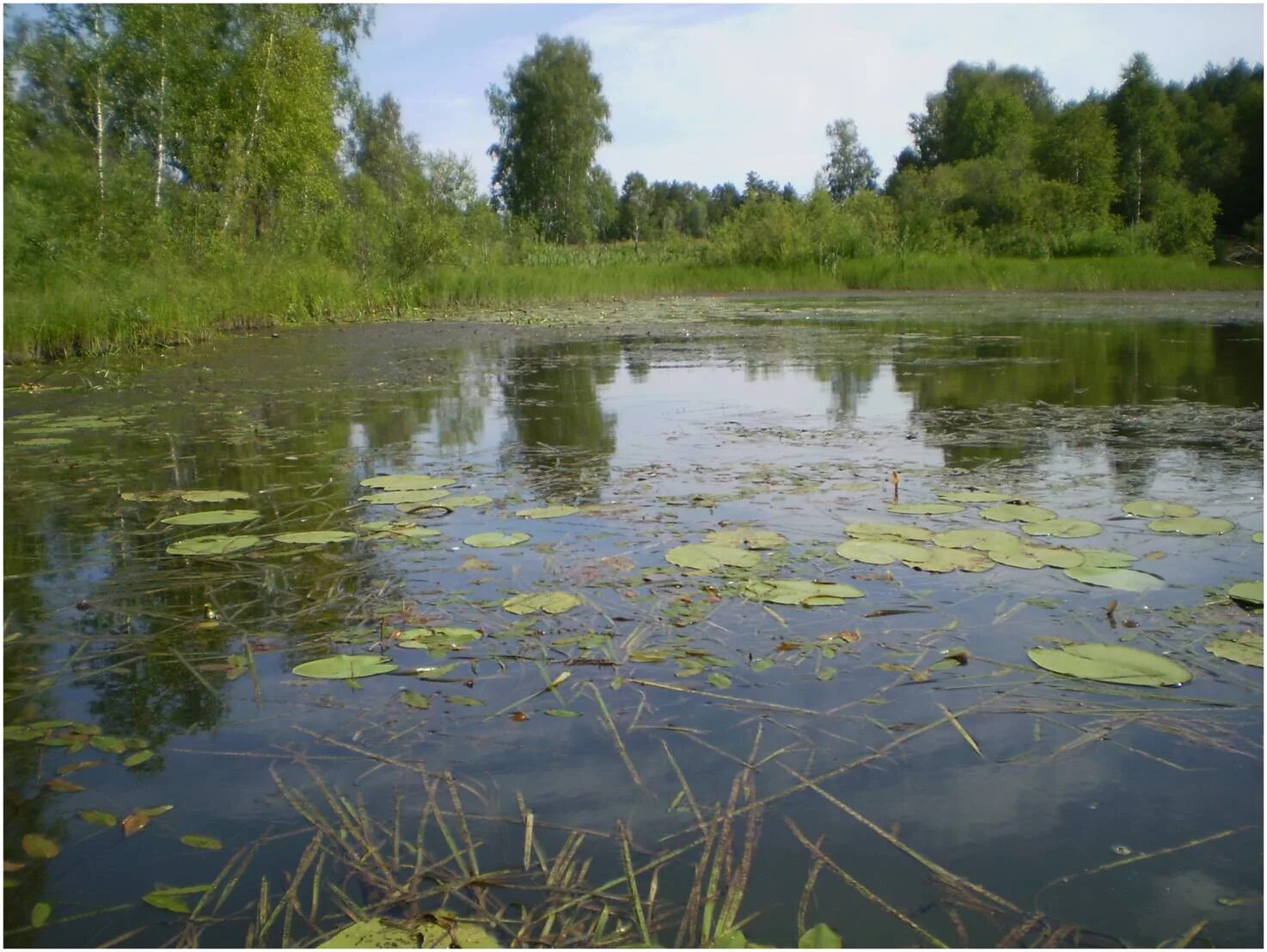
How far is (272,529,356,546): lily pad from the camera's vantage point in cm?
353

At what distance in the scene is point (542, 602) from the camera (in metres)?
2.88

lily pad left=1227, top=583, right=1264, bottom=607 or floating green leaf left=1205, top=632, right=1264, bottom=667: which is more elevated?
lily pad left=1227, top=583, right=1264, bottom=607

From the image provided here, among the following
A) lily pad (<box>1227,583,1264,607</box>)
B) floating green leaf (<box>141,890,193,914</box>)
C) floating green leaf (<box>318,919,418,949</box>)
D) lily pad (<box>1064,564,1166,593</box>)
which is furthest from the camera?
lily pad (<box>1064,564,1166,593</box>)

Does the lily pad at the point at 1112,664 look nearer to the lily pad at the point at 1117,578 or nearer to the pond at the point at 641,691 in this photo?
the pond at the point at 641,691

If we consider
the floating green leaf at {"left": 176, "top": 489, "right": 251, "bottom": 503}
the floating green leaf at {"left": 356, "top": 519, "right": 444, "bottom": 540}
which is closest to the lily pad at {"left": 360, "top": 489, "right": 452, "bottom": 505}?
the floating green leaf at {"left": 356, "top": 519, "right": 444, "bottom": 540}

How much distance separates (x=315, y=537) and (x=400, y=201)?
1743cm

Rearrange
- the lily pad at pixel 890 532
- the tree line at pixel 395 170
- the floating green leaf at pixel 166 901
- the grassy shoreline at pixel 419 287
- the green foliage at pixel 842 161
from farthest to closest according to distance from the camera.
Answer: the green foliage at pixel 842 161, the tree line at pixel 395 170, the grassy shoreline at pixel 419 287, the lily pad at pixel 890 532, the floating green leaf at pixel 166 901

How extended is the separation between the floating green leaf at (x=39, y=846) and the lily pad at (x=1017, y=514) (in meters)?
2.88

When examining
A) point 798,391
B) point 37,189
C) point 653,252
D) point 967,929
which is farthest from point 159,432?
point 653,252

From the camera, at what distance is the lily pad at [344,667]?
8.04 feet

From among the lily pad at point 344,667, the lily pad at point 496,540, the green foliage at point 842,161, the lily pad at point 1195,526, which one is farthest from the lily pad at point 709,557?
the green foliage at point 842,161

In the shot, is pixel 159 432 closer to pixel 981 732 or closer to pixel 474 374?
pixel 474 374

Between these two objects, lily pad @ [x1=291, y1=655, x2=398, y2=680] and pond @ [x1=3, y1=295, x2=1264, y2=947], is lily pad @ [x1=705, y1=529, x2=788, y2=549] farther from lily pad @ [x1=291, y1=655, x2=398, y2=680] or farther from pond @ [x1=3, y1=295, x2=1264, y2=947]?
lily pad @ [x1=291, y1=655, x2=398, y2=680]

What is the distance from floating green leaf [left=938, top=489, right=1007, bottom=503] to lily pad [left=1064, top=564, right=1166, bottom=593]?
2.77 ft
